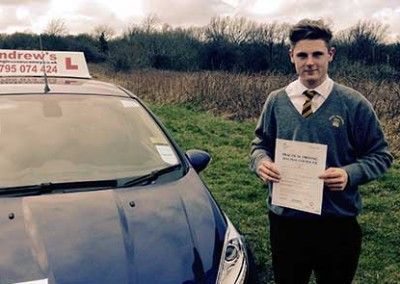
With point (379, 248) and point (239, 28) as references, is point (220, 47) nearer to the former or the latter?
Answer: point (239, 28)

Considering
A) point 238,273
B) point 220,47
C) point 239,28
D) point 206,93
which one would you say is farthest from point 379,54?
point 238,273

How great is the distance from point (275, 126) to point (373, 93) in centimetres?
964

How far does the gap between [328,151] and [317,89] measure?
31 cm

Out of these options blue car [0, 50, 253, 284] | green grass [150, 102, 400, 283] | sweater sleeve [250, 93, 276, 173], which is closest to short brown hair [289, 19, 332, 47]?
sweater sleeve [250, 93, 276, 173]

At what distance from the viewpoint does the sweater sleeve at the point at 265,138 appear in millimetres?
2727

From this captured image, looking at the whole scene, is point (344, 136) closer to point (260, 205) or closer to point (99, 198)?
point (99, 198)

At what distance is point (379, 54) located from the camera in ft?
123

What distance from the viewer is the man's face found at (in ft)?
8.16

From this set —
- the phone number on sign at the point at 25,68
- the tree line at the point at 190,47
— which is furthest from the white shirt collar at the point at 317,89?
the tree line at the point at 190,47

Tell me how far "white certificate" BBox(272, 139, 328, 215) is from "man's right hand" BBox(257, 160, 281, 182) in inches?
0.9

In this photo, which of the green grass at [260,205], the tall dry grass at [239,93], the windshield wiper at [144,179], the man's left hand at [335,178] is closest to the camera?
the man's left hand at [335,178]

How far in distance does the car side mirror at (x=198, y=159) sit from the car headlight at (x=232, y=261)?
86cm

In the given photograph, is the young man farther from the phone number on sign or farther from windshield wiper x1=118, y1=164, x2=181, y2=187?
the phone number on sign

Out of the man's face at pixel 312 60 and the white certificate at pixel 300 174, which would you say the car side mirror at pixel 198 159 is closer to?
the white certificate at pixel 300 174
